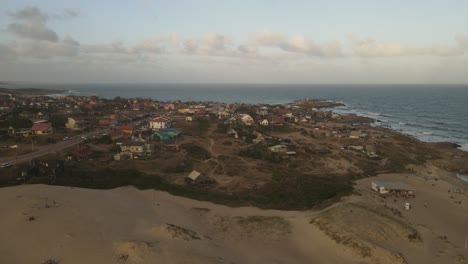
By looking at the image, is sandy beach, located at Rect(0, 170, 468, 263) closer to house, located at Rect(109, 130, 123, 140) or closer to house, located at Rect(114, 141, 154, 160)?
house, located at Rect(114, 141, 154, 160)

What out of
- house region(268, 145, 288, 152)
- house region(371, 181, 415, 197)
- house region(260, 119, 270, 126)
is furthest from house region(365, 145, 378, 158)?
house region(260, 119, 270, 126)

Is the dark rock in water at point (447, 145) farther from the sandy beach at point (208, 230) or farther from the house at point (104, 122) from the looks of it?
the house at point (104, 122)

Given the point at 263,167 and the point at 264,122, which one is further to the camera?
the point at 264,122

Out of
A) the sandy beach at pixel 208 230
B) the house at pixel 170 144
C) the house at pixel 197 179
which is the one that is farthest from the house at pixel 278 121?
the sandy beach at pixel 208 230

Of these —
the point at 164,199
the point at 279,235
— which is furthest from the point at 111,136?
the point at 279,235

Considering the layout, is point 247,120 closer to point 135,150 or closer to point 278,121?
point 278,121

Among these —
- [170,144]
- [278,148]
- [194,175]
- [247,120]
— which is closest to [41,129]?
[170,144]
